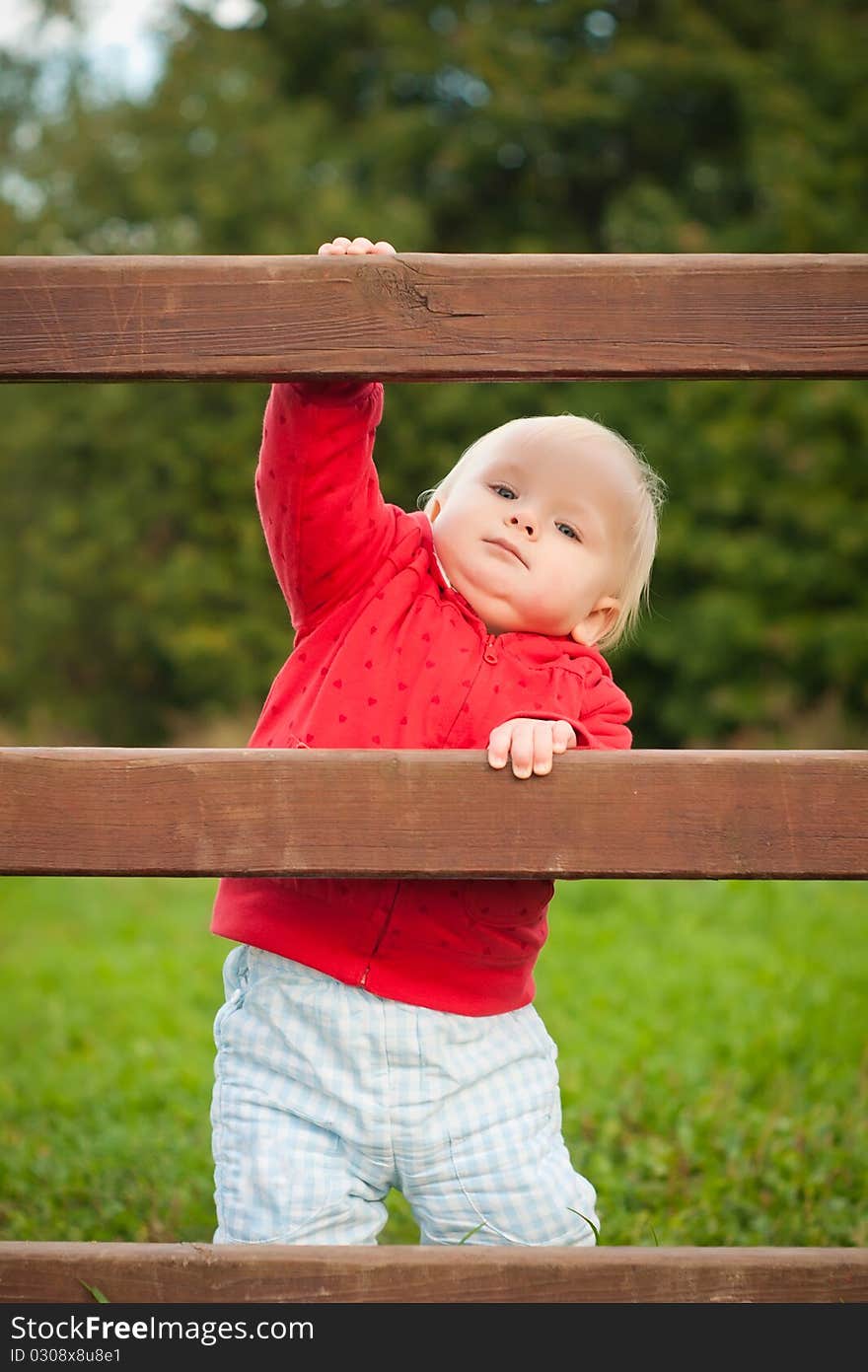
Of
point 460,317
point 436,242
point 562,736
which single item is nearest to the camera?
point 460,317

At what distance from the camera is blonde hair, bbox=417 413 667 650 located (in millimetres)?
2174

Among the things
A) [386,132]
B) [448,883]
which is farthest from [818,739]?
[448,883]

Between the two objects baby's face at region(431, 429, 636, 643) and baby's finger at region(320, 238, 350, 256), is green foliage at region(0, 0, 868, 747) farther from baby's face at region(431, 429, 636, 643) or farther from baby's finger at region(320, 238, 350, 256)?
baby's finger at region(320, 238, 350, 256)

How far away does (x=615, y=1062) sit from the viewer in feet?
13.9

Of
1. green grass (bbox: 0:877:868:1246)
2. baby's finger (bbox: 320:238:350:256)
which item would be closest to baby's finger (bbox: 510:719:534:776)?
baby's finger (bbox: 320:238:350:256)

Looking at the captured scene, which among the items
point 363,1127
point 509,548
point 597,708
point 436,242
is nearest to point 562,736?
point 597,708

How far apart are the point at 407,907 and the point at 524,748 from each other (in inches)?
16.6

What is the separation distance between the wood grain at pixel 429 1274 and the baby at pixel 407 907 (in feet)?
0.58

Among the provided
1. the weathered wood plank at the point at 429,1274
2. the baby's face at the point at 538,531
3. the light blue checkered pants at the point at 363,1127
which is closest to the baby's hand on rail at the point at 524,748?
the baby's face at the point at 538,531

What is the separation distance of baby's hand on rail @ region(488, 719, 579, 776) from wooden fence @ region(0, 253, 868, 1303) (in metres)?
0.02

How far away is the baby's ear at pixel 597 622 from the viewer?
221cm

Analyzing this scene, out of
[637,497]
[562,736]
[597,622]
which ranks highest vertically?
[637,497]

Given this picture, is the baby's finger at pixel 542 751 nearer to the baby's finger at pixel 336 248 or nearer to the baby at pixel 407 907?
the baby at pixel 407 907

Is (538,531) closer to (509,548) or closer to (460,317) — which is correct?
(509,548)
